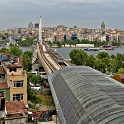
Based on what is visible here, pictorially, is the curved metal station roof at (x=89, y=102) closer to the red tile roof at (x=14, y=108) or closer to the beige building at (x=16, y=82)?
the red tile roof at (x=14, y=108)

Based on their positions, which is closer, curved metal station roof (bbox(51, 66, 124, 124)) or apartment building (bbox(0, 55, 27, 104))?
curved metal station roof (bbox(51, 66, 124, 124))

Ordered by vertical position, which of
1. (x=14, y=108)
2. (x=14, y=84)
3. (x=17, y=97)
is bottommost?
(x=17, y=97)

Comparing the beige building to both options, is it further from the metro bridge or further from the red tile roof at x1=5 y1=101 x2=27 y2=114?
the red tile roof at x1=5 y1=101 x2=27 y2=114

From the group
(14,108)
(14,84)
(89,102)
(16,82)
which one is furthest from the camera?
(16,82)

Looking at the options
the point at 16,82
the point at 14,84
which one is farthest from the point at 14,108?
the point at 16,82

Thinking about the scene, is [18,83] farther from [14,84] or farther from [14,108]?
[14,108]

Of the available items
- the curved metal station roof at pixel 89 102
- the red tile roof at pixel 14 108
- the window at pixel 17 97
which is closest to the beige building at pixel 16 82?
the window at pixel 17 97

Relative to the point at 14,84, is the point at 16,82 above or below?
above

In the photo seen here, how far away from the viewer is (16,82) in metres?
A: 20.3

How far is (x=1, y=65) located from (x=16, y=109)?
900cm

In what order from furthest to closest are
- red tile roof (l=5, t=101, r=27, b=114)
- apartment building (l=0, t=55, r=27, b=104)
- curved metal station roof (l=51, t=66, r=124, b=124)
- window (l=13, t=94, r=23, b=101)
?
window (l=13, t=94, r=23, b=101) < apartment building (l=0, t=55, r=27, b=104) < red tile roof (l=5, t=101, r=27, b=114) < curved metal station roof (l=51, t=66, r=124, b=124)

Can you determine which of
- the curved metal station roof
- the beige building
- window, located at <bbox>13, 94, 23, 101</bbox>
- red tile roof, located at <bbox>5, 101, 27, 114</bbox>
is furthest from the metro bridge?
window, located at <bbox>13, 94, 23, 101</bbox>

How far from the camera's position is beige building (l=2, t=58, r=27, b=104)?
65.9 ft

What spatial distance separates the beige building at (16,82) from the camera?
2008 centimetres
